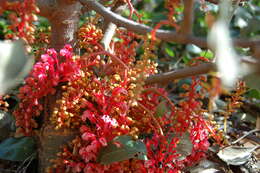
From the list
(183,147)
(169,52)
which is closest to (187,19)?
(183,147)

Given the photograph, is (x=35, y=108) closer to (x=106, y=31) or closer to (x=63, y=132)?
(x=63, y=132)

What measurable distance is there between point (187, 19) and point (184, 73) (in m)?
0.19

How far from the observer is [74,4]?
3.86 ft

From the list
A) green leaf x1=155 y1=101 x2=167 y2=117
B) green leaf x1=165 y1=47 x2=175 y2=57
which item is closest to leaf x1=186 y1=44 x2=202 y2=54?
green leaf x1=165 y1=47 x2=175 y2=57

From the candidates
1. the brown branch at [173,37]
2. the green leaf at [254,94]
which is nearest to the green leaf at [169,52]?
the green leaf at [254,94]

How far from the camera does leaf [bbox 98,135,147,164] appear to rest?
1.03 meters

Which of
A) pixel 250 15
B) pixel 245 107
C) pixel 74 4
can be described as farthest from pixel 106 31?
pixel 250 15

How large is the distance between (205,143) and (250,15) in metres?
1.65

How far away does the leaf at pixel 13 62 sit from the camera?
83cm

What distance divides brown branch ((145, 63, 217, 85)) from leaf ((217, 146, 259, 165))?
1.61 ft

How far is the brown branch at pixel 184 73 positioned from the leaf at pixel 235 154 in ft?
1.61

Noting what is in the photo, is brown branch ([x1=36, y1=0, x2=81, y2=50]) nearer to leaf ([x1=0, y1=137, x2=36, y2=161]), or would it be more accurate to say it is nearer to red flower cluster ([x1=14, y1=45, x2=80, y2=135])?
red flower cluster ([x1=14, y1=45, x2=80, y2=135])

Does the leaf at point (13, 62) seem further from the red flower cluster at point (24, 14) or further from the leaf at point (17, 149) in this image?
the leaf at point (17, 149)

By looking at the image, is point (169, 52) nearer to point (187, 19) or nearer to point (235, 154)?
point (235, 154)
